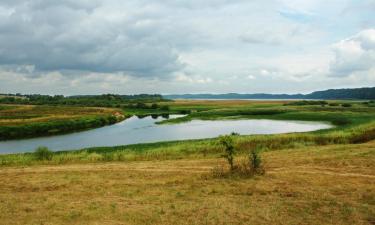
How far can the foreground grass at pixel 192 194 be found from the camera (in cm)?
1300

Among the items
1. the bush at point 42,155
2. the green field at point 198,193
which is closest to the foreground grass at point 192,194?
the green field at point 198,193

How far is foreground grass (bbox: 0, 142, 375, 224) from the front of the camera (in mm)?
13000

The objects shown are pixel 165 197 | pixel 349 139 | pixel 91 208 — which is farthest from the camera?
pixel 349 139

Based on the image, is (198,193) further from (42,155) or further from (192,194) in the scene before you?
(42,155)

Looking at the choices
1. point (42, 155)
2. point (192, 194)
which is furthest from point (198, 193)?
point (42, 155)

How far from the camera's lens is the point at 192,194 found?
16250mm

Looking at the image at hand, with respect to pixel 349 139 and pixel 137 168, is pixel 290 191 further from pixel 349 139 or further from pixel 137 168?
pixel 349 139

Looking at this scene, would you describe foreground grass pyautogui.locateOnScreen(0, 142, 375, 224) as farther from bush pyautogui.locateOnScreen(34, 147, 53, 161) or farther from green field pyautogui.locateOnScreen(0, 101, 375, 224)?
bush pyautogui.locateOnScreen(34, 147, 53, 161)

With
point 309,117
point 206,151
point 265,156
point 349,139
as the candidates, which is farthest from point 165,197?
point 309,117

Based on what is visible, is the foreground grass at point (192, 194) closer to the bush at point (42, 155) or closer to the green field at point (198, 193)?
the green field at point (198, 193)

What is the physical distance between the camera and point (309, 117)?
78.1m

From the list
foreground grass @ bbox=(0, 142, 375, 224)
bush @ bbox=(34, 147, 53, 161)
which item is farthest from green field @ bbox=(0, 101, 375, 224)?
bush @ bbox=(34, 147, 53, 161)

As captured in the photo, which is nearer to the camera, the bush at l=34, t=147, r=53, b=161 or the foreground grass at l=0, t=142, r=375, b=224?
the foreground grass at l=0, t=142, r=375, b=224

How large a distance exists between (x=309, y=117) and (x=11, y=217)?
7187cm
